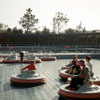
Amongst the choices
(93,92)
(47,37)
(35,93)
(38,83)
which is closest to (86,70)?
(93,92)

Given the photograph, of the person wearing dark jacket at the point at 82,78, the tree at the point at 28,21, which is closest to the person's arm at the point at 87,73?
the person wearing dark jacket at the point at 82,78

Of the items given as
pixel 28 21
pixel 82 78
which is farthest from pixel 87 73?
pixel 28 21

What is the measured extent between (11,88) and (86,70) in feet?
13.0

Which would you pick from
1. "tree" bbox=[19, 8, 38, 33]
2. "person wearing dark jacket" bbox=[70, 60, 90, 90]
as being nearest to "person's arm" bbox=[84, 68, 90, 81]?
"person wearing dark jacket" bbox=[70, 60, 90, 90]

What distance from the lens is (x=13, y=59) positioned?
72.9 ft

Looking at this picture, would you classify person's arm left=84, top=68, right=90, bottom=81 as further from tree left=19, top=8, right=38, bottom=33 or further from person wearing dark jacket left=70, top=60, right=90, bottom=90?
tree left=19, top=8, right=38, bottom=33

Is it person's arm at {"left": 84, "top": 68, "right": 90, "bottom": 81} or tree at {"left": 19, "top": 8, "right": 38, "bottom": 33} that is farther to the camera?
tree at {"left": 19, "top": 8, "right": 38, "bottom": 33}

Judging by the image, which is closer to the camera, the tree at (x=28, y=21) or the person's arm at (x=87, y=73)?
the person's arm at (x=87, y=73)

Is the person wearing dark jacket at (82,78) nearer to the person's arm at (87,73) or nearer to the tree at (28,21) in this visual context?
the person's arm at (87,73)

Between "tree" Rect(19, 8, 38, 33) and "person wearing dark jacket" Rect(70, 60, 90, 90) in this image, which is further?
"tree" Rect(19, 8, 38, 33)

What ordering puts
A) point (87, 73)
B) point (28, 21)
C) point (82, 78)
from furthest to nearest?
1. point (28, 21)
2. point (82, 78)
3. point (87, 73)

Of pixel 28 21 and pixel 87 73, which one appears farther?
pixel 28 21

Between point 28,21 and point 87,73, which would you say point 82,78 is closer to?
point 87,73

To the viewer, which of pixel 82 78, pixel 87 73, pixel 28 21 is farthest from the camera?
pixel 28 21
